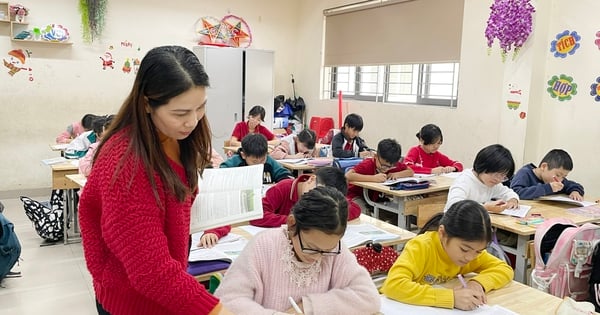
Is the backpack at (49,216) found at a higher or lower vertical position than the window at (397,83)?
lower

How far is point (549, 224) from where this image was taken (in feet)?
7.98

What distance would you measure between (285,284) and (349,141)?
3.97 meters

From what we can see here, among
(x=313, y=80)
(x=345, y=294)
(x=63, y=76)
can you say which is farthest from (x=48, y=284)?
(x=313, y=80)

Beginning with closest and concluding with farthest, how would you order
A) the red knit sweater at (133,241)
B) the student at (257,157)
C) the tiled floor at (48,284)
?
the red knit sweater at (133,241)
the tiled floor at (48,284)
the student at (257,157)

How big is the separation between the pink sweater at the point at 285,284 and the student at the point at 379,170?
2344 mm

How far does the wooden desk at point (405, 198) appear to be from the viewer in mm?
3631

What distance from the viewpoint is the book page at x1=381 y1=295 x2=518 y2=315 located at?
62.7 inches

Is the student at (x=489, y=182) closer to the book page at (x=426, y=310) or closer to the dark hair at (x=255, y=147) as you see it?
the book page at (x=426, y=310)

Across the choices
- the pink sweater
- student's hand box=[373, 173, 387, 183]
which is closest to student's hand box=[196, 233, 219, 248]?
the pink sweater

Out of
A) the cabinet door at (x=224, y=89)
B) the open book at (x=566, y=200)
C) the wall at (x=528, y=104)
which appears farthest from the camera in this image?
the cabinet door at (x=224, y=89)

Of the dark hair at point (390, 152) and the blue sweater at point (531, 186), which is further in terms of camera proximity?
the dark hair at point (390, 152)

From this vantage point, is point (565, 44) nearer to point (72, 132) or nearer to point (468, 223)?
point (468, 223)

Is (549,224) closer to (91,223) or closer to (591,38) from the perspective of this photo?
(91,223)

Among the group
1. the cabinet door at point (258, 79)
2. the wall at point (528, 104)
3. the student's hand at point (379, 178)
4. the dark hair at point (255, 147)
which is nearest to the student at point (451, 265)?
the dark hair at point (255, 147)
